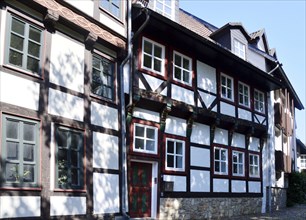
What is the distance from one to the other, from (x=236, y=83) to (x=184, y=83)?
4186mm

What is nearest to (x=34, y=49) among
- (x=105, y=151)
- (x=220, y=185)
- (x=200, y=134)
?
(x=105, y=151)

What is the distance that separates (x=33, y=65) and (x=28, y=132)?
5.17 ft

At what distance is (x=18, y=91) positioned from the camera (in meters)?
8.84

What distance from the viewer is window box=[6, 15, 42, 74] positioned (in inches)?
351

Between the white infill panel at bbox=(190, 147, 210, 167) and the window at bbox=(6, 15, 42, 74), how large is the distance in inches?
287

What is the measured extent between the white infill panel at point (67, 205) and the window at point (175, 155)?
430 centimetres

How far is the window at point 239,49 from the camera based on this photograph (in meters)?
19.1

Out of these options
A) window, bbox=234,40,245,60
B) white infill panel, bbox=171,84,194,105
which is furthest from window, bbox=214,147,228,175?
window, bbox=234,40,245,60

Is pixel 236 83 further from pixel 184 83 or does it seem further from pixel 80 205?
pixel 80 205

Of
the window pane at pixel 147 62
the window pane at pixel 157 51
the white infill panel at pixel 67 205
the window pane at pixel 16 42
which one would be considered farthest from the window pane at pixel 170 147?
the window pane at pixel 16 42

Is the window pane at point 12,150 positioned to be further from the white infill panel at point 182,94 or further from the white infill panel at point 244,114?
the white infill panel at point 244,114

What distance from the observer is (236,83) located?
59.5 feet

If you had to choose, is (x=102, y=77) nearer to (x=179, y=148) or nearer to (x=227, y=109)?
(x=179, y=148)

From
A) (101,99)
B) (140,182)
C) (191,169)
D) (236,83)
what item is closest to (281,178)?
(236,83)
